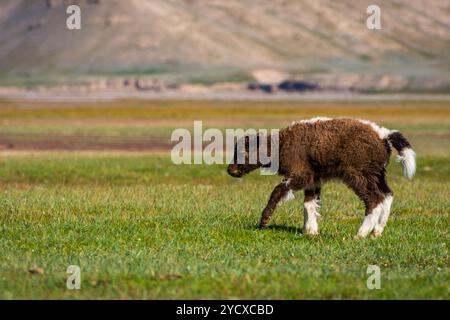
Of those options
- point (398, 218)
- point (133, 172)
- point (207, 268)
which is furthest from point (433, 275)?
point (133, 172)

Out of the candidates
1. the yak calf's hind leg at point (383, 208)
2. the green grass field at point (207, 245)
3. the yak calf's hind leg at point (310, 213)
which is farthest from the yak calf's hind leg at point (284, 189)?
the yak calf's hind leg at point (383, 208)

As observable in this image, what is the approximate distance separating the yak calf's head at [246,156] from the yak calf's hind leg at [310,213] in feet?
3.63

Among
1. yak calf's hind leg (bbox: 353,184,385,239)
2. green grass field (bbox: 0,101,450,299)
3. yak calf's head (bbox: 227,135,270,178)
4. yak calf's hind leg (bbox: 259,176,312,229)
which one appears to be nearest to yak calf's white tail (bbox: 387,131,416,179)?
yak calf's hind leg (bbox: 353,184,385,239)

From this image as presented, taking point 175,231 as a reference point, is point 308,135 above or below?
above

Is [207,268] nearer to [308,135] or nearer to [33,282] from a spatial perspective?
[33,282]

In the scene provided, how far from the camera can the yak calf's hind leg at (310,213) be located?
15.9 m

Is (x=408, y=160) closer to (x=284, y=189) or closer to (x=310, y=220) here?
(x=310, y=220)

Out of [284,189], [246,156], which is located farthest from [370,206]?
[246,156]

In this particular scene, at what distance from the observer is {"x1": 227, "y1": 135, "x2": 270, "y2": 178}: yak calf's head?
16828 mm

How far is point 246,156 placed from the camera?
1709 centimetres

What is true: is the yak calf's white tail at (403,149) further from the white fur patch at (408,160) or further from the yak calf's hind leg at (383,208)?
the yak calf's hind leg at (383,208)

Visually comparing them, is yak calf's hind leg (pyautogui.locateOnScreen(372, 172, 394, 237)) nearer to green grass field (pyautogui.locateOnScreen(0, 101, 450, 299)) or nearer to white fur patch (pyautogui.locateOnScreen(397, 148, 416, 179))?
green grass field (pyautogui.locateOnScreen(0, 101, 450, 299))

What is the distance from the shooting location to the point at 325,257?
13664 mm
